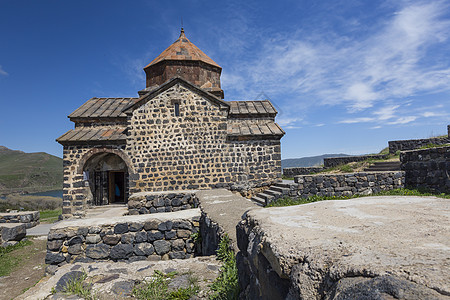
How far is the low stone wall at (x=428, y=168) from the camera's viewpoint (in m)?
8.45

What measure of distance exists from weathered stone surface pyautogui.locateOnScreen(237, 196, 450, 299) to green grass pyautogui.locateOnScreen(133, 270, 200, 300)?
0.88 metres

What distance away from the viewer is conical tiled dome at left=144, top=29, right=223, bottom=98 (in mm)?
13797

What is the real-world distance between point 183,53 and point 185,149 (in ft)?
20.5

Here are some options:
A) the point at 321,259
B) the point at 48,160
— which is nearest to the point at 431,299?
the point at 321,259

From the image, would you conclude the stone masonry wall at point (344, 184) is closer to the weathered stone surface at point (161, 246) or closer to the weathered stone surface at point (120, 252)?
the weathered stone surface at point (161, 246)

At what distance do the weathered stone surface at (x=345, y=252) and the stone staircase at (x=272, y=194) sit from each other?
303 inches

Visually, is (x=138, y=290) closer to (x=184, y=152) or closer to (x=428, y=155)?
(x=184, y=152)

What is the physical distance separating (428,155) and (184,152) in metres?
9.17

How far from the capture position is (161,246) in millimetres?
4656

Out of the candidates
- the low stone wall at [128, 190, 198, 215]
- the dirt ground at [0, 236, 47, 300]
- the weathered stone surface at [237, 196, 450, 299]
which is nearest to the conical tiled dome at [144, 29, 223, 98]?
the low stone wall at [128, 190, 198, 215]

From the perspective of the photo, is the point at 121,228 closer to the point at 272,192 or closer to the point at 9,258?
the point at 9,258

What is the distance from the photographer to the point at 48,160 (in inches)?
3610

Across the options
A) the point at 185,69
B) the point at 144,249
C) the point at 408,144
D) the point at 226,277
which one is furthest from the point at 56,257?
the point at 408,144

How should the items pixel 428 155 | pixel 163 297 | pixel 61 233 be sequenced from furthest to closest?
pixel 428 155
pixel 61 233
pixel 163 297
